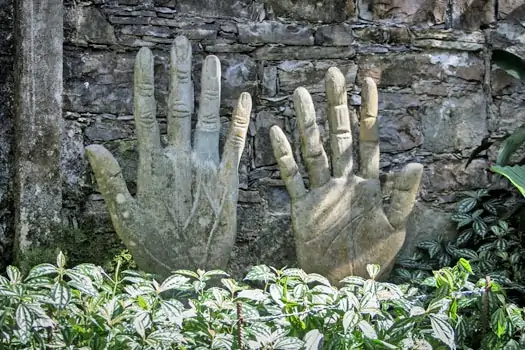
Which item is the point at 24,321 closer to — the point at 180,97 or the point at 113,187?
Answer: the point at 113,187

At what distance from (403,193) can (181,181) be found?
0.75 m

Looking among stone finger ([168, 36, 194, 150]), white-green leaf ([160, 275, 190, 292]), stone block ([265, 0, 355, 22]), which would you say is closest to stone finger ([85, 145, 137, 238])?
stone finger ([168, 36, 194, 150])

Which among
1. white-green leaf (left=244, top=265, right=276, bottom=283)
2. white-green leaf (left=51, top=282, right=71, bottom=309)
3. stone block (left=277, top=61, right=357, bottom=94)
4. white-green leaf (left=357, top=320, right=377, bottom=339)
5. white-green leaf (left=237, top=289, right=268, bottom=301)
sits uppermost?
stone block (left=277, top=61, right=357, bottom=94)

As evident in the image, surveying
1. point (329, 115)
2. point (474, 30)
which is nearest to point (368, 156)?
point (329, 115)

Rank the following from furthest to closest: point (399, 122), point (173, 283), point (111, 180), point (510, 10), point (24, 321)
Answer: point (510, 10) → point (399, 122) → point (111, 180) → point (173, 283) → point (24, 321)

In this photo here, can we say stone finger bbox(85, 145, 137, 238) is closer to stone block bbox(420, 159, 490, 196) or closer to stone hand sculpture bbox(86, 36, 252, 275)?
stone hand sculpture bbox(86, 36, 252, 275)

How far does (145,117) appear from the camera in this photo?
2.93 meters

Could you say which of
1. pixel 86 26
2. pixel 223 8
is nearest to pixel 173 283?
pixel 86 26

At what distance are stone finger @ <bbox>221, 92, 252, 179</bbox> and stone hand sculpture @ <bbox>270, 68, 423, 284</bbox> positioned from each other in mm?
103

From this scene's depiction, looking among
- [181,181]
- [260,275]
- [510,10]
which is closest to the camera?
[260,275]

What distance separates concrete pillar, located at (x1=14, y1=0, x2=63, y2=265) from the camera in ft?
10.1

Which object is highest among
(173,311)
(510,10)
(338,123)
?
(510,10)

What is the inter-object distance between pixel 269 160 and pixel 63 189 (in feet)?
2.49

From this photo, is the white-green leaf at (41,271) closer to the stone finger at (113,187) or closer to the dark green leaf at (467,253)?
the stone finger at (113,187)
